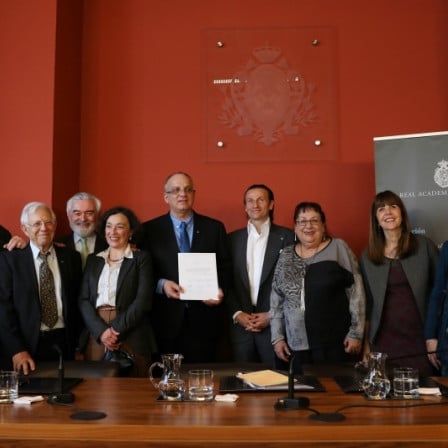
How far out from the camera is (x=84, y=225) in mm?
3852

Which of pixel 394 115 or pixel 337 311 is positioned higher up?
pixel 394 115

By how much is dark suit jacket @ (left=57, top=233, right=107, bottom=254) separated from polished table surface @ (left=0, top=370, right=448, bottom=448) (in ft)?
6.40

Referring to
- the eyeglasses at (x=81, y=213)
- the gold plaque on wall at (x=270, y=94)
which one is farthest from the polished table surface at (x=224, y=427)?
the gold plaque on wall at (x=270, y=94)

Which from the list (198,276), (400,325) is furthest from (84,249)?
(400,325)

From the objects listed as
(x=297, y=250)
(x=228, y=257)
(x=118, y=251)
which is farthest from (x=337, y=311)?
(x=118, y=251)

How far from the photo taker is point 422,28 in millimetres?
4641

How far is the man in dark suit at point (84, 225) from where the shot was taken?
12.6 ft

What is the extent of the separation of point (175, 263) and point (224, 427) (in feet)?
6.97

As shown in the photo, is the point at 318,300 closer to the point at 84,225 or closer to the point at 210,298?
the point at 210,298

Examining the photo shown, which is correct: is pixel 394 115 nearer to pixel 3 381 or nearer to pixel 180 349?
pixel 180 349

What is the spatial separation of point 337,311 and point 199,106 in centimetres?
218

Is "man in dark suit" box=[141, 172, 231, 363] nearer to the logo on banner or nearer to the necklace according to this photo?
the necklace

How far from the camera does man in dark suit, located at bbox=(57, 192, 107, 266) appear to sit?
3.83 metres

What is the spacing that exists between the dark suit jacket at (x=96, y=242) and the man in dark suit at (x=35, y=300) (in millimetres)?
316
